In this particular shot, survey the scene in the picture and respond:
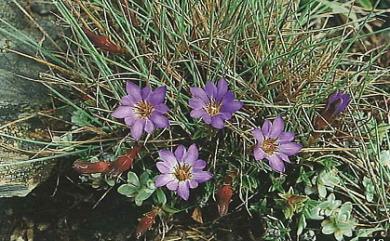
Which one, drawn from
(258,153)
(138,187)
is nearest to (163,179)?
(138,187)

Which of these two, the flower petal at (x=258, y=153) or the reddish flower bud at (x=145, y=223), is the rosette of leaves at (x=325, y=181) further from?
the reddish flower bud at (x=145, y=223)

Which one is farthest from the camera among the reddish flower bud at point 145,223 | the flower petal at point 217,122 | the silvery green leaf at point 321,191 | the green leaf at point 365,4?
the green leaf at point 365,4

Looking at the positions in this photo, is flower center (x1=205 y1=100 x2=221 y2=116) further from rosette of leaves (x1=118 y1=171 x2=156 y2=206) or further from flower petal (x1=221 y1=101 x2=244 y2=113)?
rosette of leaves (x1=118 y1=171 x2=156 y2=206)

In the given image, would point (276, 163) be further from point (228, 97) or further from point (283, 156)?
point (228, 97)

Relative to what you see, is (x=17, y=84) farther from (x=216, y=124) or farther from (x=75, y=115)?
(x=216, y=124)

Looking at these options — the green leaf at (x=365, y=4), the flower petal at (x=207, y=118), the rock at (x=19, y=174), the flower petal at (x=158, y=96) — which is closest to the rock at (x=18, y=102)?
the rock at (x=19, y=174)

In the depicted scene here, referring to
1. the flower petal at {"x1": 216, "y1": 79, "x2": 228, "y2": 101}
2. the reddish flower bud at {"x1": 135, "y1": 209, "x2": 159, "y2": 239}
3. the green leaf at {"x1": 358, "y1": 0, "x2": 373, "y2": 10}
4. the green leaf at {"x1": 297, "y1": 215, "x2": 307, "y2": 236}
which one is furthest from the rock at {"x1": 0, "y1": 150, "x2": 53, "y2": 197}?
the green leaf at {"x1": 358, "y1": 0, "x2": 373, "y2": 10}

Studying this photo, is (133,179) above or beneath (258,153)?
beneath
